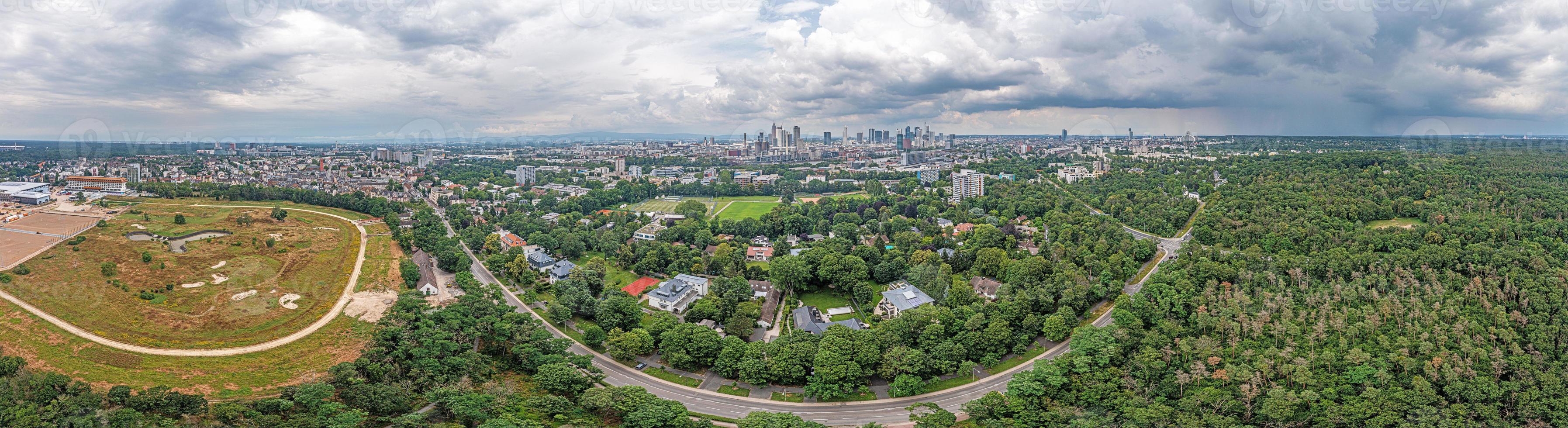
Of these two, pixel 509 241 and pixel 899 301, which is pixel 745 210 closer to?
pixel 509 241

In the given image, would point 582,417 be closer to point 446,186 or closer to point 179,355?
point 179,355

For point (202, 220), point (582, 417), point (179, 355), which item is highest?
point (202, 220)

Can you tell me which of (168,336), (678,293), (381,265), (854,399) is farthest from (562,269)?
(854,399)

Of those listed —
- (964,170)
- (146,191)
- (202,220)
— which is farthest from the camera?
(964,170)

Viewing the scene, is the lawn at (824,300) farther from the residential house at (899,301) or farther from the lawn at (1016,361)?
the lawn at (1016,361)

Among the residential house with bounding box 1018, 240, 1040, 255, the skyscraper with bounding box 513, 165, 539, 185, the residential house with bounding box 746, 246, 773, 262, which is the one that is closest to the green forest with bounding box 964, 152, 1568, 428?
the residential house with bounding box 1018, 240, 1040, 255

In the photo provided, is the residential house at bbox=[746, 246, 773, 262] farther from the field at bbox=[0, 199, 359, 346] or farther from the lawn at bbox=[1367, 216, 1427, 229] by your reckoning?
the lawn at bbox=[1367, 216, 1427, 229]

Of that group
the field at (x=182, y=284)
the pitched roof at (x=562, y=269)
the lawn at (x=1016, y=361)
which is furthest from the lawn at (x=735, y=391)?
the field at (x=182, y=284)

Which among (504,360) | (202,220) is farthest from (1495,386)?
(202,220)
